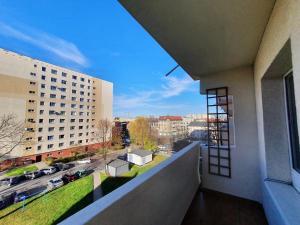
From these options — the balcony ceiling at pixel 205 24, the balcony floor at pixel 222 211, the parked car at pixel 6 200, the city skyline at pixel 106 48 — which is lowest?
the parked car at pixel 6 200

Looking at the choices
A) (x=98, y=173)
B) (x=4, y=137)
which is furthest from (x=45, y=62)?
(x=98, y=173)

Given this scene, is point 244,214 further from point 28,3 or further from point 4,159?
point 4,159

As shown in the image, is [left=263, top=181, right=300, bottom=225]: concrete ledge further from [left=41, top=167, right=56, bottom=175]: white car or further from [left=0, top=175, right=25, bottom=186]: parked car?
[left=41, top=167, right=56, bottom=175]: white car

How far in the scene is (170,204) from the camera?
5.16 feet

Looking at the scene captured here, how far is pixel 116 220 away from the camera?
793 mm

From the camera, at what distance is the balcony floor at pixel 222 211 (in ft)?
6.41

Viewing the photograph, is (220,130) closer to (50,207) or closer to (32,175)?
(50,207)

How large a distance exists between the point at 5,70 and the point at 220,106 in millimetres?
18647

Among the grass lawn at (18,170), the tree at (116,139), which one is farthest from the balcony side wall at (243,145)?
the tree at (116,139)

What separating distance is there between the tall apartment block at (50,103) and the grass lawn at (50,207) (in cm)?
862

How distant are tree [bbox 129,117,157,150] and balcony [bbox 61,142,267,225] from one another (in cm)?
1853

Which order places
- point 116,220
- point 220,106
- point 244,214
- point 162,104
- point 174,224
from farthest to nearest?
point 162,104 → point 220,106 → point 244,214 → point 174,224 → point 116,220

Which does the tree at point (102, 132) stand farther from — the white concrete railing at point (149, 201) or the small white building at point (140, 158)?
the white concrete railing at point (149, 201)

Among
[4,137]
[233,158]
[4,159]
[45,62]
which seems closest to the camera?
Answer: [233,158]
